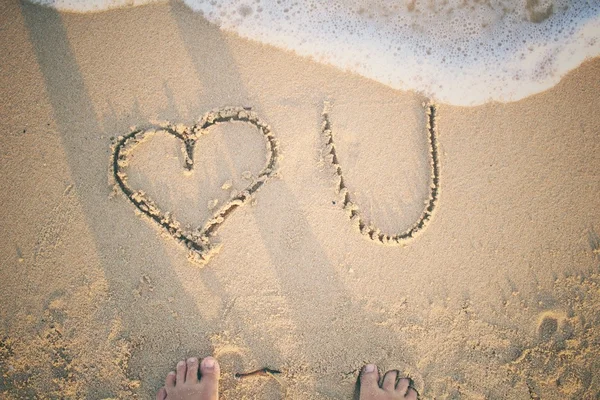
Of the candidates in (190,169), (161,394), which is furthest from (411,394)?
(190,169)

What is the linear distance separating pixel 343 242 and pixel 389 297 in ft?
1.89

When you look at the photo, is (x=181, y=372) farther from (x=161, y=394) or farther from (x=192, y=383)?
(x=161, y=394)

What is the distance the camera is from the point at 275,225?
2.99 metres

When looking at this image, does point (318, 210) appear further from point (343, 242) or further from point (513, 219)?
point (513, 219)

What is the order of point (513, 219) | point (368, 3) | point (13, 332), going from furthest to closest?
point (368, 3), point (513, 219), point (13, 332)

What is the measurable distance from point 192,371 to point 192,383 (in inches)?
3.4

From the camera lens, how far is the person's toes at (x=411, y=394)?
2.85m

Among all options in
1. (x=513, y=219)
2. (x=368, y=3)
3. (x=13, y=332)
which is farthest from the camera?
(x=368, y=3)

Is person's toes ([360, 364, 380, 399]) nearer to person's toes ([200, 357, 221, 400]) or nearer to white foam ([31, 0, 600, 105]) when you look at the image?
person's toes ([200, 357, 221, 400])

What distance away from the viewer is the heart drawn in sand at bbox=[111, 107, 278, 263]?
295cm

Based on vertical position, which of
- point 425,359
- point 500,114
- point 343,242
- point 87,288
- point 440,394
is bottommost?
point 440,394

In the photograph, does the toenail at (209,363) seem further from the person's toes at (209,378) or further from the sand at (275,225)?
the sand at (275,225)

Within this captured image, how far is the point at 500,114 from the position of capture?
3.17 m

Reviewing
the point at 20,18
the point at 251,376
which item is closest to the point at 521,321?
the point at 251,376
